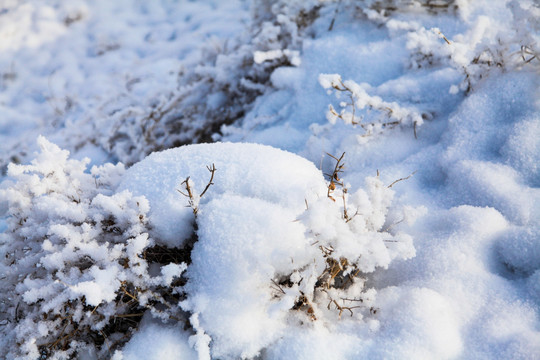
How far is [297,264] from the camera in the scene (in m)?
1.64

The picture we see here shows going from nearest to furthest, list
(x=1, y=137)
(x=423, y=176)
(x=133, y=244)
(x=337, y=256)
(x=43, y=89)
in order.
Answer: (x=337, y=256)
(x=133, y=244)
(x=423, y=176)
(x=1, y=137)
(x=43, y=89)

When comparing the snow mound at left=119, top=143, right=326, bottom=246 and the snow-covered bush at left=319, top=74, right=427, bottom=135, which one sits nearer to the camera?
the snow mound at left=119, top=143, right=326, bottom=246

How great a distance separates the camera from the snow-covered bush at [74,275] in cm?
152

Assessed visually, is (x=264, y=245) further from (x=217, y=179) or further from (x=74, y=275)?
(x=74, y=275)

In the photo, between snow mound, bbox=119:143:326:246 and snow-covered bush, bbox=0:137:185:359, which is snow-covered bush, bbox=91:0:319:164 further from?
snow-covered bush, bbox=0:137:185:359

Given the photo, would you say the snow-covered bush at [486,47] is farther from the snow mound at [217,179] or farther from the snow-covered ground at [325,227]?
the snow mound at [217,179]

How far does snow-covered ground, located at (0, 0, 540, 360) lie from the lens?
5.00 feet

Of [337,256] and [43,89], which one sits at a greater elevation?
[337,256]

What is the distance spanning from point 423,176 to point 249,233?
124 centimetres

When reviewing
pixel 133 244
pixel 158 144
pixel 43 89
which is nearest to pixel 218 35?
pixel 158 144

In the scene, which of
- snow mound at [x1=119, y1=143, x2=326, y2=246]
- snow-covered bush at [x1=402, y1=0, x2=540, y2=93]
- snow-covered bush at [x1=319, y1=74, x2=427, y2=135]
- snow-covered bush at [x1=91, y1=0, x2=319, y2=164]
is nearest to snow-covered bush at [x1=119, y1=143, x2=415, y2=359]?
snow mound at [x1=119, y1=143, x2=326, y2=246]

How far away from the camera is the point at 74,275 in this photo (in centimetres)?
159

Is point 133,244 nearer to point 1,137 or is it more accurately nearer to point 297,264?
point 297,264

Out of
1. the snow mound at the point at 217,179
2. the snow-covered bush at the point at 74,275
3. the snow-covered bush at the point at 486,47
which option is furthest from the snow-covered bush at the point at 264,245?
the snow-covered bush at the point at 486,47
